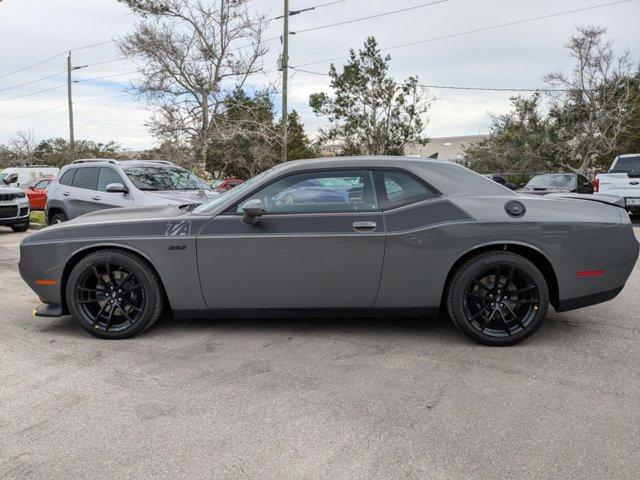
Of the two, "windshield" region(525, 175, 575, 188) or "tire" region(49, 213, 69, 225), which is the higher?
"windshield" region(525, 175, 575, 188)

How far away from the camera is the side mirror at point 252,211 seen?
3.92 metres

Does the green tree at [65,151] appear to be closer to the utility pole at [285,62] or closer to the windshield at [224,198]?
the utility pole at [285,62]

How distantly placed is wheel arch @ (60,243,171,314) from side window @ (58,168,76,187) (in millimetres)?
6646

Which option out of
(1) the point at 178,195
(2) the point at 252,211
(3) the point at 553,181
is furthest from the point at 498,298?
(3) the point at 553,181

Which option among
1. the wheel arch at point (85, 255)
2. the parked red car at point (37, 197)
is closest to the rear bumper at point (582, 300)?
the wheel arch at point (85, 255)

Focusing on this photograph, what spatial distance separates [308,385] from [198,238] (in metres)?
1.50

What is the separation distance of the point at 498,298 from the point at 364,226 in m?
1.19

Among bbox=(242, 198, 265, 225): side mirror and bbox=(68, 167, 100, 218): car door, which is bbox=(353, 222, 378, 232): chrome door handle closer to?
bbox=(242, 198, 265, 225): side mirror

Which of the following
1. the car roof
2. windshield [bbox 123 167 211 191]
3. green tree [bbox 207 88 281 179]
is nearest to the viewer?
windshield [bbox 123 167 211 191]

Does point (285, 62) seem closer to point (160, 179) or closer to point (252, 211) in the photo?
point (160, 179)

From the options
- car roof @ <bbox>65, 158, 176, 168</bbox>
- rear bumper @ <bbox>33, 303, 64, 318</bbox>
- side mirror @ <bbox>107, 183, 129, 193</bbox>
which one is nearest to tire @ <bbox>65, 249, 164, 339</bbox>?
rear bumper @ <bbox>33, 303, 64, 318</bbox>

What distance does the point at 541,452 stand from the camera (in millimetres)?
2553

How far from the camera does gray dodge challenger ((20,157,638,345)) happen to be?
3.94 metres

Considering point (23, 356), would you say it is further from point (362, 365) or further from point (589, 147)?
point (589, 147)
